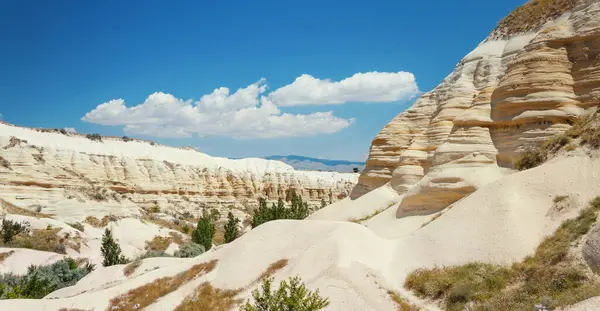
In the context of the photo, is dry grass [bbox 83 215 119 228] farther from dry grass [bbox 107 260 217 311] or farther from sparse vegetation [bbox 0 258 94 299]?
dry grass [bbox 107 260 217 311]

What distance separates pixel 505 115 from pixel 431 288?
43.1 ft

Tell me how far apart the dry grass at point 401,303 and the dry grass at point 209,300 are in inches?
223

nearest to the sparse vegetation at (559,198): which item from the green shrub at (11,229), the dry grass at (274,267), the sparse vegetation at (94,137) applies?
the dry grass at (274,267)

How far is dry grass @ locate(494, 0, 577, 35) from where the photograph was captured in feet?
79.5

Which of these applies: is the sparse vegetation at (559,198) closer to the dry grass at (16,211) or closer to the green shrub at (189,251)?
the green shrub at (189,251)

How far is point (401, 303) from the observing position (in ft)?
39.2

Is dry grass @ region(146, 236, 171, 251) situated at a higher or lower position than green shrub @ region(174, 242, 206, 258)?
lower

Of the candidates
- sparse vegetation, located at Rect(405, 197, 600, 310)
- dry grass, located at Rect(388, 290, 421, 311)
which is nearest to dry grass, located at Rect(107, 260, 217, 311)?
dry grass, located at Rect(388, 290, 421, 311)

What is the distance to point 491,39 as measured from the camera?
30250mm

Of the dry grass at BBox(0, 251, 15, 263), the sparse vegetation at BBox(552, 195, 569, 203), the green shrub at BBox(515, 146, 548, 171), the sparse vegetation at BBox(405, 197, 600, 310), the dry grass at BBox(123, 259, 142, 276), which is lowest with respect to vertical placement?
the dry grass at BBox(123, 259, 142, 276)

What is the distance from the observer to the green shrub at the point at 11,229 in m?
34.2

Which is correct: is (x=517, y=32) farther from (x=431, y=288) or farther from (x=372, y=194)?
(x=431, y=288)

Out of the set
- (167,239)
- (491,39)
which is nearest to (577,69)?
(491,39)

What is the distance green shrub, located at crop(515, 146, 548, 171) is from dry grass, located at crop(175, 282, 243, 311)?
46.0 feet
